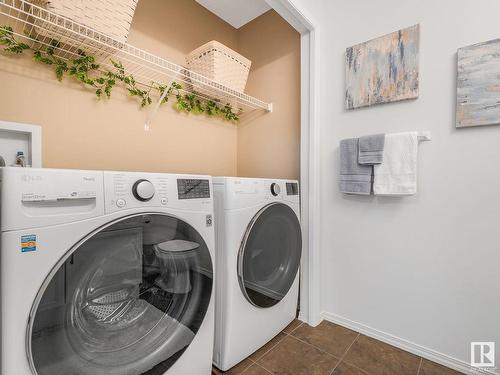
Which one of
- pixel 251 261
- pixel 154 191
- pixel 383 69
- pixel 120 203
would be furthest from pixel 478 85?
pixel 120 203

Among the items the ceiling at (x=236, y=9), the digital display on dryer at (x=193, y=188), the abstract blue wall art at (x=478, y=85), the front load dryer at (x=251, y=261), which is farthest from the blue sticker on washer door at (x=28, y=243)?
the ceiling at (x=236, y=9)

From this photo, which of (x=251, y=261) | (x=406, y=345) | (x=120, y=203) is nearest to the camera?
(x=120, y=203)

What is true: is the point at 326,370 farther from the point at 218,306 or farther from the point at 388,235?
the point at 388,235

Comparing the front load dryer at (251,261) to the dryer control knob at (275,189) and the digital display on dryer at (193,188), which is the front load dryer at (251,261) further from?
the digital display on dryer at (193,188)

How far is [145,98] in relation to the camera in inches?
62.6

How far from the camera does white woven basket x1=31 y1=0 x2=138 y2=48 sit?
1019 mm

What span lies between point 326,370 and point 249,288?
0.56m

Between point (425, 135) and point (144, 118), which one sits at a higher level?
point (144, 118)

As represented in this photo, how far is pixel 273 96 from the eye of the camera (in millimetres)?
1972

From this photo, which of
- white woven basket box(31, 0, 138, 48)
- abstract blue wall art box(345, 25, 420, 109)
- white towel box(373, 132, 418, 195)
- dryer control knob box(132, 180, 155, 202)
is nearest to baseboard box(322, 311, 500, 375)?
white towel box(373, 132, 418, 195)

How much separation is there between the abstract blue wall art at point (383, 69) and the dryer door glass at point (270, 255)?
83 cm

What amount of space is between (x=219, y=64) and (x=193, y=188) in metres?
0.98

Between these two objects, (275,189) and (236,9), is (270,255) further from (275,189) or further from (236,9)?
(236,9)

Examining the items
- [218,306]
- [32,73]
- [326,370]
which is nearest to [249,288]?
[218,306]
